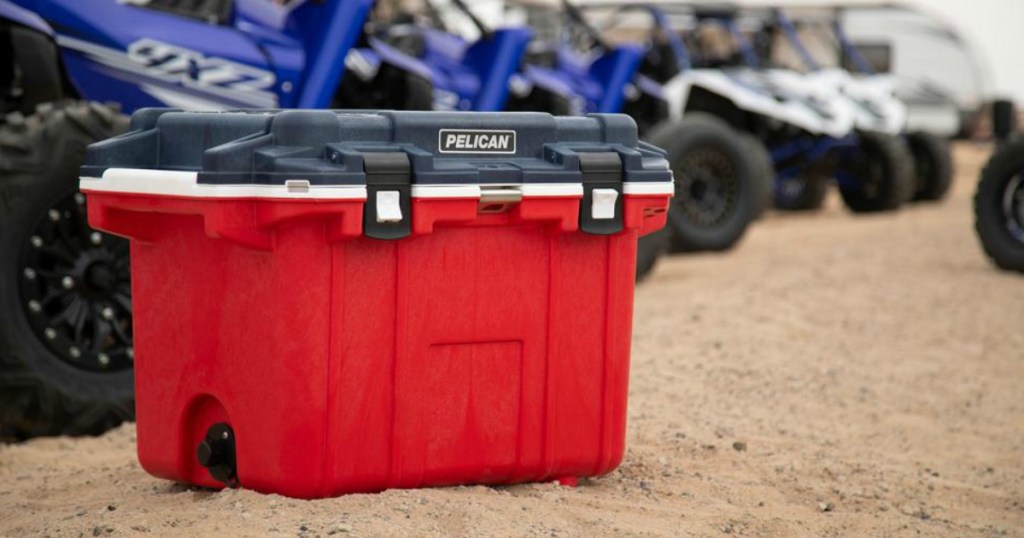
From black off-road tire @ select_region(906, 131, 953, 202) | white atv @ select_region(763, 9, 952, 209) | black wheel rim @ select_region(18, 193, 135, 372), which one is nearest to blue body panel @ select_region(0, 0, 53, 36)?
black wheel rim @ select_region(18, 193, 135, 372)

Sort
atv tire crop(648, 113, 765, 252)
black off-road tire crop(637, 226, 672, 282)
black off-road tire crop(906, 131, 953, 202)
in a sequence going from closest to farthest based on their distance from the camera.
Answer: black off-road tire crop(637, 226, 672, 282)
atv tire crop(648, 113, 765, 252)
black off-road tire crop(906, 131, 953, 202)

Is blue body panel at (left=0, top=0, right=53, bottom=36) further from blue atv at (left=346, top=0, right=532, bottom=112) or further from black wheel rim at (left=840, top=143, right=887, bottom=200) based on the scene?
black wheel rim at (left=840, top=143, right=887, bottom=200)

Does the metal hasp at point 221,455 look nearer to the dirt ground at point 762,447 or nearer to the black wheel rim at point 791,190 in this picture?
the dirt ground at point 762,447

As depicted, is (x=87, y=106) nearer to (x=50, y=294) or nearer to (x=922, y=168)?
(x=50, y=294)

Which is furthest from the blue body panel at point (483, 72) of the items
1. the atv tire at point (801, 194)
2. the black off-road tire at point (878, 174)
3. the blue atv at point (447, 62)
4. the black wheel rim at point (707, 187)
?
the atv tire at point (801, 194)

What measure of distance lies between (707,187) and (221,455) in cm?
669

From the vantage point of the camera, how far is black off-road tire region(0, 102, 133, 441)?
4.64 m

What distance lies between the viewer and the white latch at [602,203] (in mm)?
3652

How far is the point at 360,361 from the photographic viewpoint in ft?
11.1

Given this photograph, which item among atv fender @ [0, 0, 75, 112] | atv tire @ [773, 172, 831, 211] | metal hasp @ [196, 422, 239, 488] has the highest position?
atv fender @ [0, 0, 75, 112]

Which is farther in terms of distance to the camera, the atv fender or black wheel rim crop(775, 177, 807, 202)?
black wheel rim crop(775, 177, 807, 202)

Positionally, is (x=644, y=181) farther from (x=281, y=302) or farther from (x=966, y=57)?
(x=966, y=57)

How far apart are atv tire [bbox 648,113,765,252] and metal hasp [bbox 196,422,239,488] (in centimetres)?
636

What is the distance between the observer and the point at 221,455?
352 cm
